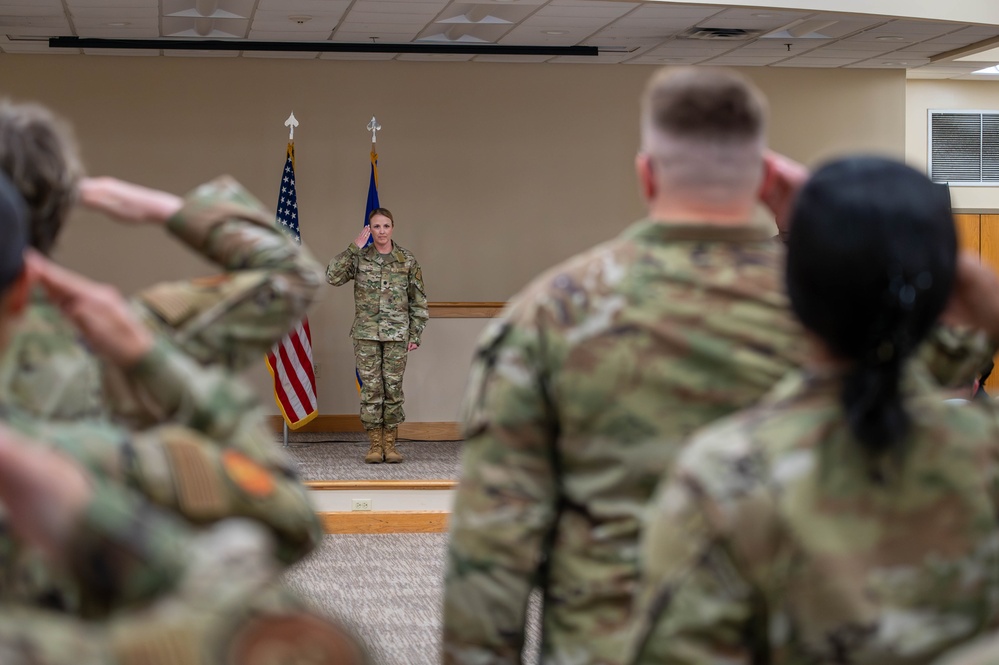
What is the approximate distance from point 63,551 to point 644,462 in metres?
1.01

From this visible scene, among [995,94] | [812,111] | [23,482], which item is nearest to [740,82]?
[23,482]

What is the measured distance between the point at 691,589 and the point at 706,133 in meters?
0.77

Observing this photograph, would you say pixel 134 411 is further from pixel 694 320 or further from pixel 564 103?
pixel 564 103

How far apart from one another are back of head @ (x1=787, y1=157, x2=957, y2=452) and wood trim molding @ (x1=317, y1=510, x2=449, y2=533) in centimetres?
638

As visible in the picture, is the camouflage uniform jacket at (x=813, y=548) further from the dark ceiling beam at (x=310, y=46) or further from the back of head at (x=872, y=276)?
the dark ceiling beam at (x=310, y=46)

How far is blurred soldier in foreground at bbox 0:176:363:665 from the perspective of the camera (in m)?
0.75

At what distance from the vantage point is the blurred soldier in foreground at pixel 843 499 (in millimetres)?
1111

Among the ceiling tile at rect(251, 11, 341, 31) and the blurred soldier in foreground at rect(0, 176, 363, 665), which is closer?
the blurred soldier in foreground at rect(0, 176, 363, 665)

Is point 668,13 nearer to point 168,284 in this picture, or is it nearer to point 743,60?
point 743,60

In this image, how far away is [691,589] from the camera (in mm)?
1108

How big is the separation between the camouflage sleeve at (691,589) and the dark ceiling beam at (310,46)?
9.71 meters

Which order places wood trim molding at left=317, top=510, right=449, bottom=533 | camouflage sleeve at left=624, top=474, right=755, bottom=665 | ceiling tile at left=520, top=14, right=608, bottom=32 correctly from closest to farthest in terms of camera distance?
camouflage sleeve at left=624, top=474, right=755, bottom=665 → wood trim molding at left=317, top=510, right=449, bottom=533 → ceiling tile at left=520, top=14, right=608, bottom=32

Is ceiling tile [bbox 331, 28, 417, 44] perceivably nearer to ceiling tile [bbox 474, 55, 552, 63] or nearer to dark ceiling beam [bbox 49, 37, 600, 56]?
dark ceiling beam [bbox 49, 37, 600, 56]

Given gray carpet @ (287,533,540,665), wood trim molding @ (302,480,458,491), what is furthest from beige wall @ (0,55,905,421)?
gray carpet @ (287,533,540,665)
